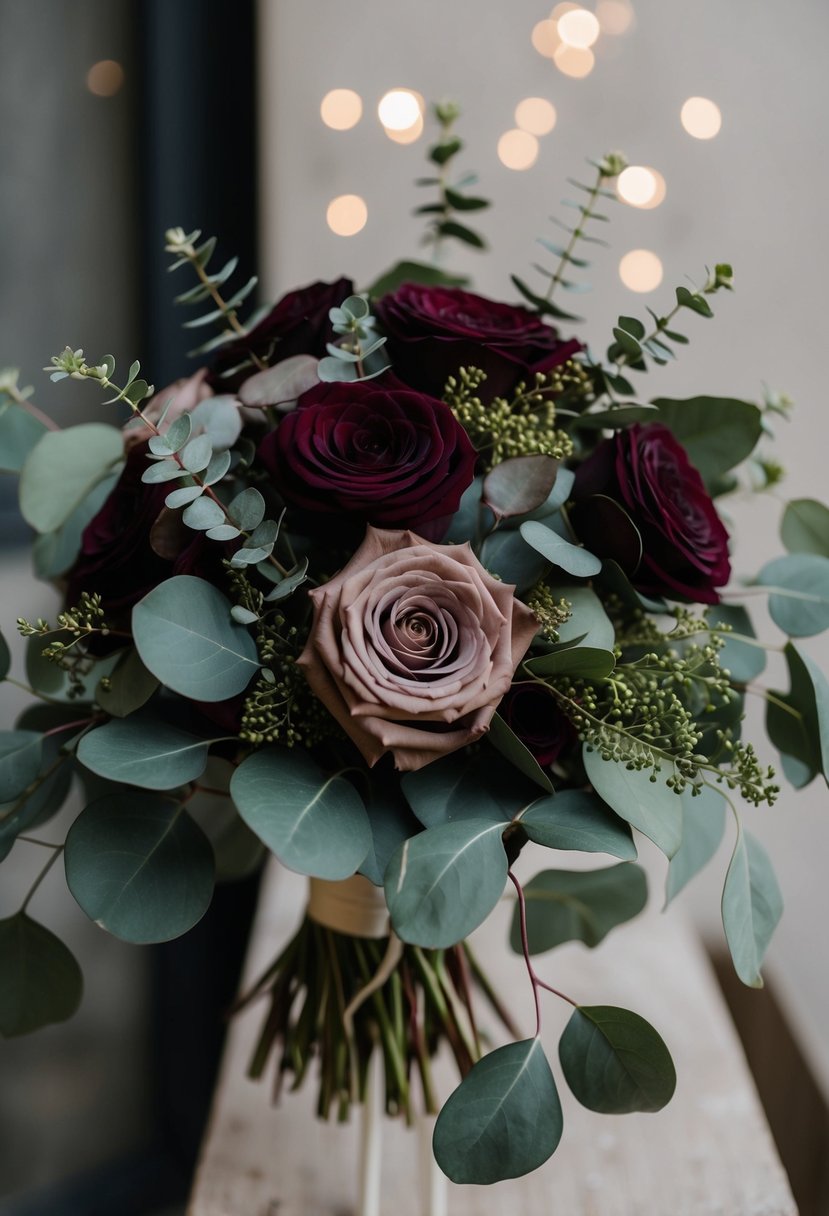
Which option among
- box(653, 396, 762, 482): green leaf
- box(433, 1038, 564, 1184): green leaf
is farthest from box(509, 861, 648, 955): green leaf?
box(653, 396, 762, 482): green leaf

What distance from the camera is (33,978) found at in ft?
1.70

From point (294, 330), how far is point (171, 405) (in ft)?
0.28

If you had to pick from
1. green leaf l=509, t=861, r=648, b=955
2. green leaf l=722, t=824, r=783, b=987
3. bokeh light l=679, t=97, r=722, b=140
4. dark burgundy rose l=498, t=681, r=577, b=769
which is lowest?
green leaf l=509, t=861, r=648, b=955

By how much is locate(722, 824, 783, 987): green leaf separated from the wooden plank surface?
327mm

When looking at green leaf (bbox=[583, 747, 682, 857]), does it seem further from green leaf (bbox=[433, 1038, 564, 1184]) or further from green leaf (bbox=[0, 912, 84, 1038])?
green leaf (bbox=[0, 912, 84, 1038])

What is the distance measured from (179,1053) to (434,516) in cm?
104

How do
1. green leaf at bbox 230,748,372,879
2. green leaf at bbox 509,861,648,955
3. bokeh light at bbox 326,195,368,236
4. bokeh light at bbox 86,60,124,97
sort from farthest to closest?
1. bokeh light at bbox 86,60,124,97
2. bokeh light at bbox 326,195,368,236
3. green leaf at bbox 509,861,648,955
4. green leaf at bbox 230,748,372,879

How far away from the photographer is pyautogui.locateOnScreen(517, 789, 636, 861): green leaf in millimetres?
428

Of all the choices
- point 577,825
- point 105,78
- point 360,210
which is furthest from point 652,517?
point 105,78

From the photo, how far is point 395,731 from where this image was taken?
403 mm

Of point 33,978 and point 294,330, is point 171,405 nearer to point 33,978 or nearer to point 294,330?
point 294,330

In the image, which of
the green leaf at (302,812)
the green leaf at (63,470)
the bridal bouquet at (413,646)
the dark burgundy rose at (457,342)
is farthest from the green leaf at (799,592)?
the green leaf at (63,470)

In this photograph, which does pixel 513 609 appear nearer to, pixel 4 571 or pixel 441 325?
pixel 441 325

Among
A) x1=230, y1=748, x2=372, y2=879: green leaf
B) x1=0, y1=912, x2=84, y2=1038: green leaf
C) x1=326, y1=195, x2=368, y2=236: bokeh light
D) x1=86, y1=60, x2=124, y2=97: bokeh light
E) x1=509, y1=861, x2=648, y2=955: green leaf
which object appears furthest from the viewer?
x1=86, y1=60, x2=124, y2=97: bokeh light
